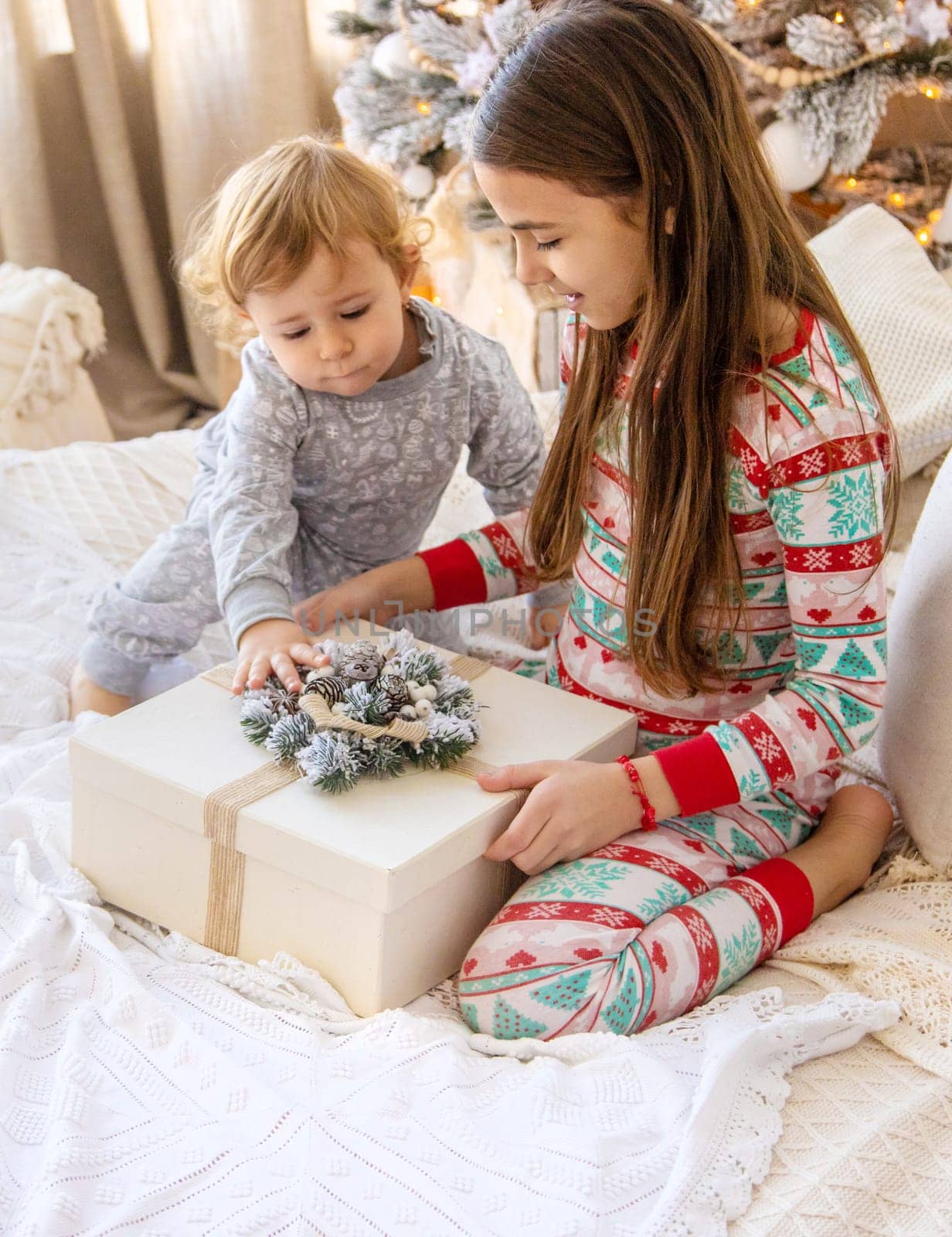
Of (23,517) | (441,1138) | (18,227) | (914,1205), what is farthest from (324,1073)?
(18,227)

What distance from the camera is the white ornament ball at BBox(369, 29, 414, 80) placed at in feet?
6.40

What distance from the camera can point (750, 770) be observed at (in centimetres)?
97

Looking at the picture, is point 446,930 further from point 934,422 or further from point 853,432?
point 934,422

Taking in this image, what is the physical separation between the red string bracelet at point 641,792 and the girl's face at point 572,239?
36cm

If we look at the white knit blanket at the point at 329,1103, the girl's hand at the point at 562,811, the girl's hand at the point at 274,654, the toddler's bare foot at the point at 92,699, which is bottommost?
the toddler's bare foot at the point at 92,699

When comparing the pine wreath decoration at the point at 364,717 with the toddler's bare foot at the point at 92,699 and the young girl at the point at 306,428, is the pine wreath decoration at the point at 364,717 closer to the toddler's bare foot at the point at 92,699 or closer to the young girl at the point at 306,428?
the young girl at the point at 306,428

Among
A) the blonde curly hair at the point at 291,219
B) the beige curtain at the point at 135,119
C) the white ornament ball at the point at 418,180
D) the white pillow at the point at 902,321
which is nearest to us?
the blonde curly hair at the point at 291,219

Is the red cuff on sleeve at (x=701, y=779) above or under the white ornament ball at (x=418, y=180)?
under

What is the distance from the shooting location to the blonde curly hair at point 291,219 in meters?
1.12

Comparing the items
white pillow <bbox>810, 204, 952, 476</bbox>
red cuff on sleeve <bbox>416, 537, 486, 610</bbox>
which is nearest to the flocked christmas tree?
white pillow <bbox>810, 204, 952, 476</bbox>

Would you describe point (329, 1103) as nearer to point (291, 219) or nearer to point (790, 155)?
point (291, 219)

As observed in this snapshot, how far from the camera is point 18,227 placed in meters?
2.55

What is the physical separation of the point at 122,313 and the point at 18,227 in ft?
1.02

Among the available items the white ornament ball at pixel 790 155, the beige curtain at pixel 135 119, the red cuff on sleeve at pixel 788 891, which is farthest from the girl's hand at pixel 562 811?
the beige curtain at pixel 135 119
